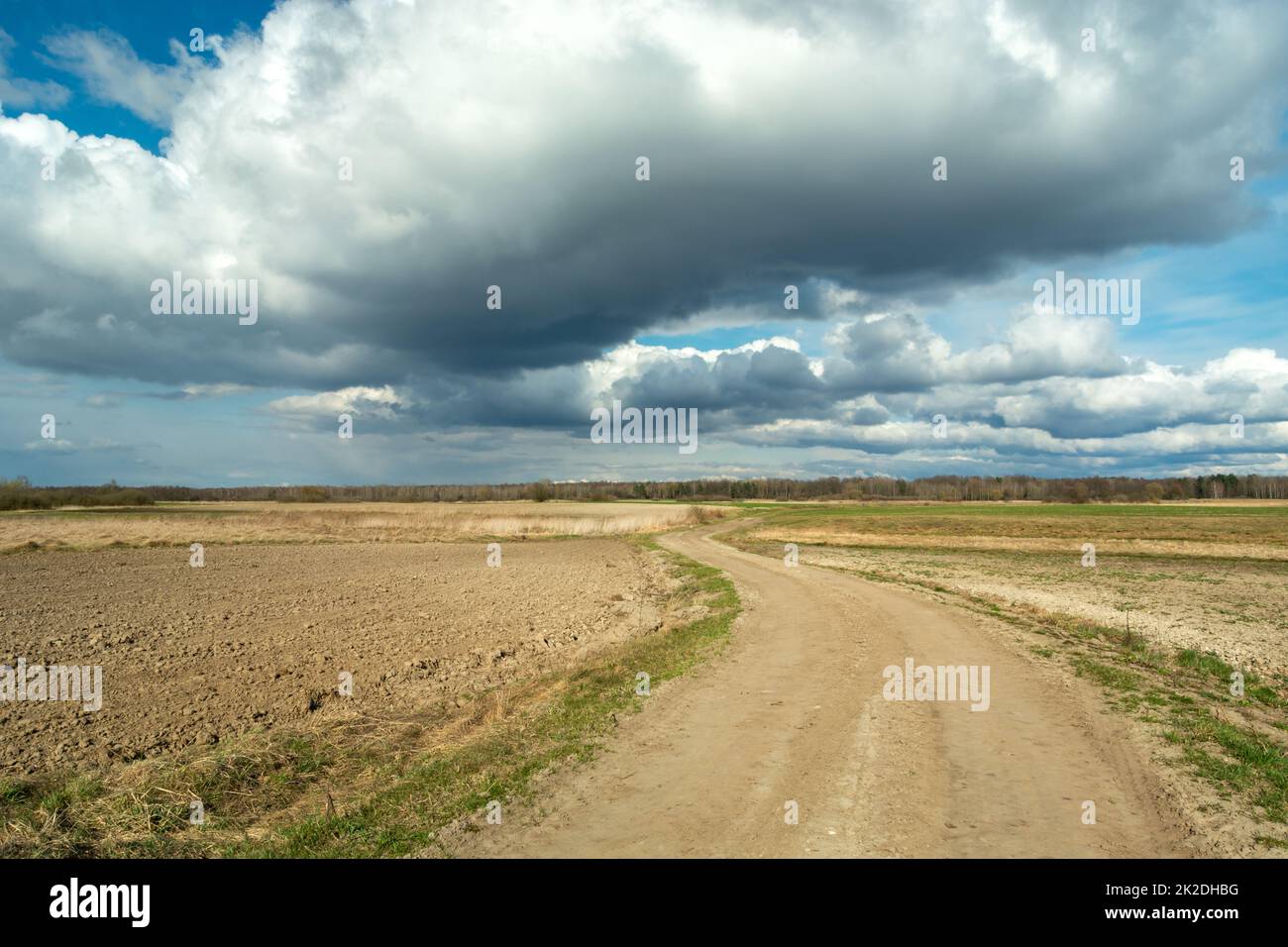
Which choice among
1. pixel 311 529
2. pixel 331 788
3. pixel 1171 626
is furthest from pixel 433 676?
pixel 311 529

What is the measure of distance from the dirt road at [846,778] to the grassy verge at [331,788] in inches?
33.4

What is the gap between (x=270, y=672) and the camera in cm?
1678

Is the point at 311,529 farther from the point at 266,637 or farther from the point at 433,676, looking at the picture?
the point at 433,676

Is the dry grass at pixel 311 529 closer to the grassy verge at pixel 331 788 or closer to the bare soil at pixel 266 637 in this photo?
the bare soil at pixel 266 637

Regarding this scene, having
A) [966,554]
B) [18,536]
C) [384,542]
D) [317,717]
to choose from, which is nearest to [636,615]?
[317,717]

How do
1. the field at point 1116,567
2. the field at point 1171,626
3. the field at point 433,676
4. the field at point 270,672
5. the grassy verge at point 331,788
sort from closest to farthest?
the grassy verge at point 331,788
the field at point 433,676
the field at point 1171,626
the field at point 270,672
the field at point 1116,567

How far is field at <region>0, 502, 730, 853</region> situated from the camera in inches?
379

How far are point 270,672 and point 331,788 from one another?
795 centimetres

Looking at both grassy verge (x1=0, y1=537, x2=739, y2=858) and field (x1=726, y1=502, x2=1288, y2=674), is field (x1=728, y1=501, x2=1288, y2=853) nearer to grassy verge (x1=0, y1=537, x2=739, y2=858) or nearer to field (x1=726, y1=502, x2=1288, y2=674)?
field (x1=726, y1=502, x2=1288, y2=674)

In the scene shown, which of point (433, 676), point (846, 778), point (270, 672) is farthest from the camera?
point (433, 676)

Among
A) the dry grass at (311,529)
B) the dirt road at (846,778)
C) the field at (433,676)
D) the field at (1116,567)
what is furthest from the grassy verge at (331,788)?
the dry grass at (311,529)

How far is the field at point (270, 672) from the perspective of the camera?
9.63 meters
